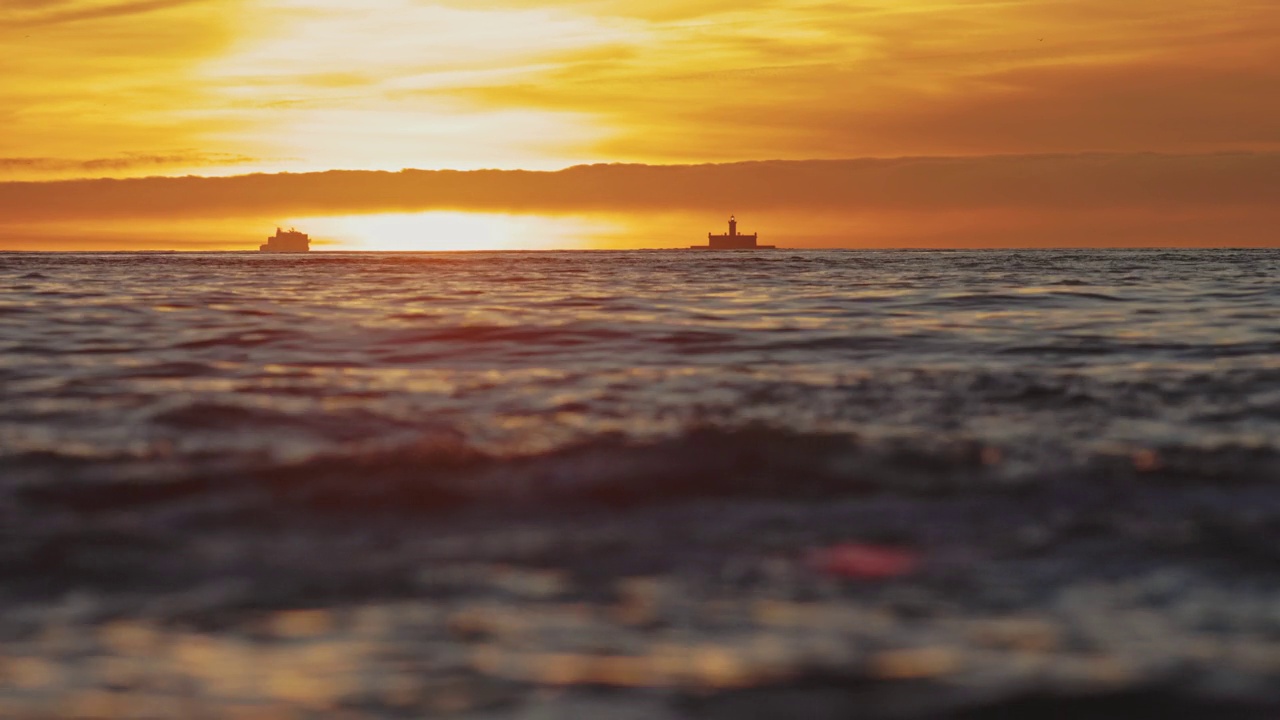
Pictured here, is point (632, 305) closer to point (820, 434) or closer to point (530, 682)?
point (820, 434)

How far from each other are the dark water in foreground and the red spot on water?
0.39 feet

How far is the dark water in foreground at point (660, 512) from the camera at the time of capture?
4.09m

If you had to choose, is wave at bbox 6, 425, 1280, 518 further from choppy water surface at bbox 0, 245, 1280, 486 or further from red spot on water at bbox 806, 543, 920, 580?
red spot on water at bbox 806, 543, 920, 580

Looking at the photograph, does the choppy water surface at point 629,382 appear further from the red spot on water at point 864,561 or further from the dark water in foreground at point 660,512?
the red spot on water at point 864,561

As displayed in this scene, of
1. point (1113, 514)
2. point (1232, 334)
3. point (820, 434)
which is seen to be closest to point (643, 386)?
point (820, 434)

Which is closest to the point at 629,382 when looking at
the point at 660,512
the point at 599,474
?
the point at 599,474

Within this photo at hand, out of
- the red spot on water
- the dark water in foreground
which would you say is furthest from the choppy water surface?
the red spot on water

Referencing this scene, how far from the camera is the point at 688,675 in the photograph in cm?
396

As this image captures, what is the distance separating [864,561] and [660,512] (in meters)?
1.35

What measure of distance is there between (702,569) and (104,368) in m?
9.06

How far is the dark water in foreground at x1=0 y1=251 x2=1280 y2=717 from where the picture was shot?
4.09 meters

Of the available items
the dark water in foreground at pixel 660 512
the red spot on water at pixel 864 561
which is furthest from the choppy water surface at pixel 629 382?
the red spot on water at pixel 864 561

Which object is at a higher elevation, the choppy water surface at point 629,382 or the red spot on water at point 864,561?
the choppy water surface at point 629,382

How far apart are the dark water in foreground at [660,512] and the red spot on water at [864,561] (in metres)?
0.12
